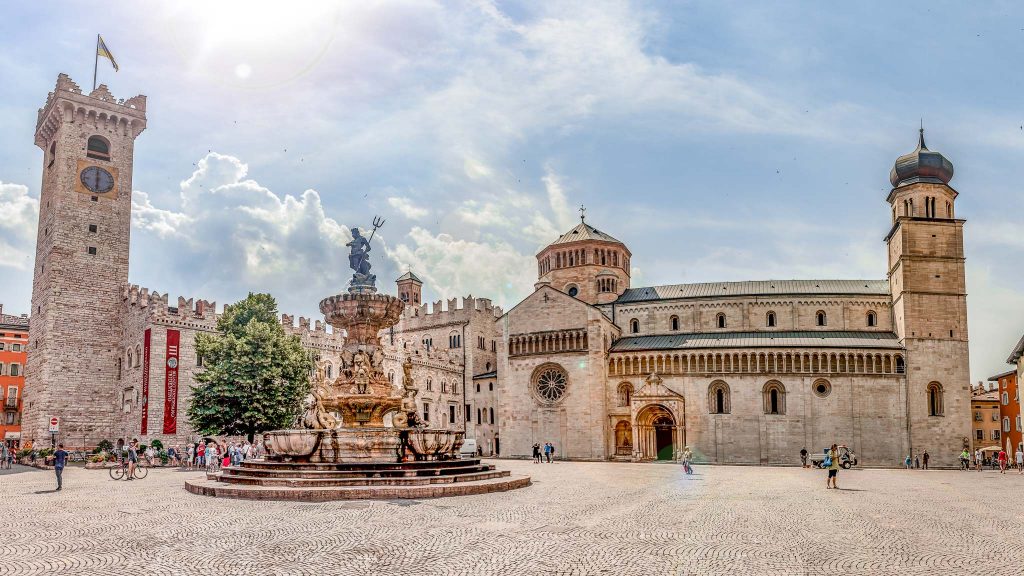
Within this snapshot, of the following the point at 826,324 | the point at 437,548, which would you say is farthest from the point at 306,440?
the point at 826,324

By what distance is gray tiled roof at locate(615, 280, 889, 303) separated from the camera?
65.6 meters

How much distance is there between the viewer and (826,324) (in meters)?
64.8

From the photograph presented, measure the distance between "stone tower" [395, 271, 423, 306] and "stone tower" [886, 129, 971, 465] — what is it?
51.0 metres

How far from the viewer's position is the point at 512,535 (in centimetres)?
1438

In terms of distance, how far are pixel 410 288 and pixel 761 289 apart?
4194 cm

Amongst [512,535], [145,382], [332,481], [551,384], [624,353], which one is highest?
[624,353]

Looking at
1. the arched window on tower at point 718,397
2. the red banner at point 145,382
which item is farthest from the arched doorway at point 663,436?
the red banner at point 145,382

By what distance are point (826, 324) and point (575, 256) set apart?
21.9 m

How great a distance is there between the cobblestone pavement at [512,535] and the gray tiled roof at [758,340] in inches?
1458

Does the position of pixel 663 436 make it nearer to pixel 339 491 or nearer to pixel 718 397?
pixel 718 397

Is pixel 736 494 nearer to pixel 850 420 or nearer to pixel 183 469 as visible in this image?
pixel 183 469

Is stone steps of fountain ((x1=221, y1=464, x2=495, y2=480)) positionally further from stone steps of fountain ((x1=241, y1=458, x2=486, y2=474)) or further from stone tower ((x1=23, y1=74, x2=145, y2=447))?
stone tower ((x1=23, y1=74, x2=145, y2=447))

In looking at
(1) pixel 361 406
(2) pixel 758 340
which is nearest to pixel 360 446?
(1) pixel 361 406

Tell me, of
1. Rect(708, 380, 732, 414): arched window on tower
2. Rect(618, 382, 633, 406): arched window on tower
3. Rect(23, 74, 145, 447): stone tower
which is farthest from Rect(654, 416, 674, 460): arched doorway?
Rect(23, 74, 145, 447): stone tower
